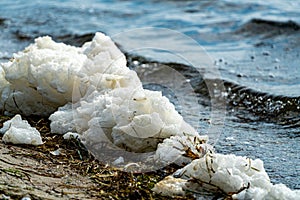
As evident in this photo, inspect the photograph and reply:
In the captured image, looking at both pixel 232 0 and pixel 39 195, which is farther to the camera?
pixel 232 0

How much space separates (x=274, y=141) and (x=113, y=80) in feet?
4.06

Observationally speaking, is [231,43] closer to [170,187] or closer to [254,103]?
[254,103]

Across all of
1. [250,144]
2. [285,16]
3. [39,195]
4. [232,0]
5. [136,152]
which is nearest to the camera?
[39,195]

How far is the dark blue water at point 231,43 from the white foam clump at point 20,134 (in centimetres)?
115

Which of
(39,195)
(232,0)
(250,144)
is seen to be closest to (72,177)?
(39,195)

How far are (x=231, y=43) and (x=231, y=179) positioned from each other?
17.6 ft

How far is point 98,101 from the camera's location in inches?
138

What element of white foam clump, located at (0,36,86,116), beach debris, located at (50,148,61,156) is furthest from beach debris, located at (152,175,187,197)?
white foam clump, located at (0,36,86,116)

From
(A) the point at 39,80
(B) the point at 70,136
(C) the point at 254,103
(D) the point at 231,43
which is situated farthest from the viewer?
(D) the point at 231,43

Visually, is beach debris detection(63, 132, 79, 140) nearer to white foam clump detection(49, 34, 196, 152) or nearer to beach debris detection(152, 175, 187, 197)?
white foam clump detection(49, 34, 196, 152)

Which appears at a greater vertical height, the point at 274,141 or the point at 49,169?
the point at 49,169

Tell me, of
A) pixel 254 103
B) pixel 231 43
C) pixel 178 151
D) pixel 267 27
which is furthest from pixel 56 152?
pixel 267 27

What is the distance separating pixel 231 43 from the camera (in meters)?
7.96

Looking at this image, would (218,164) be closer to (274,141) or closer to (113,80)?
(113,80)
